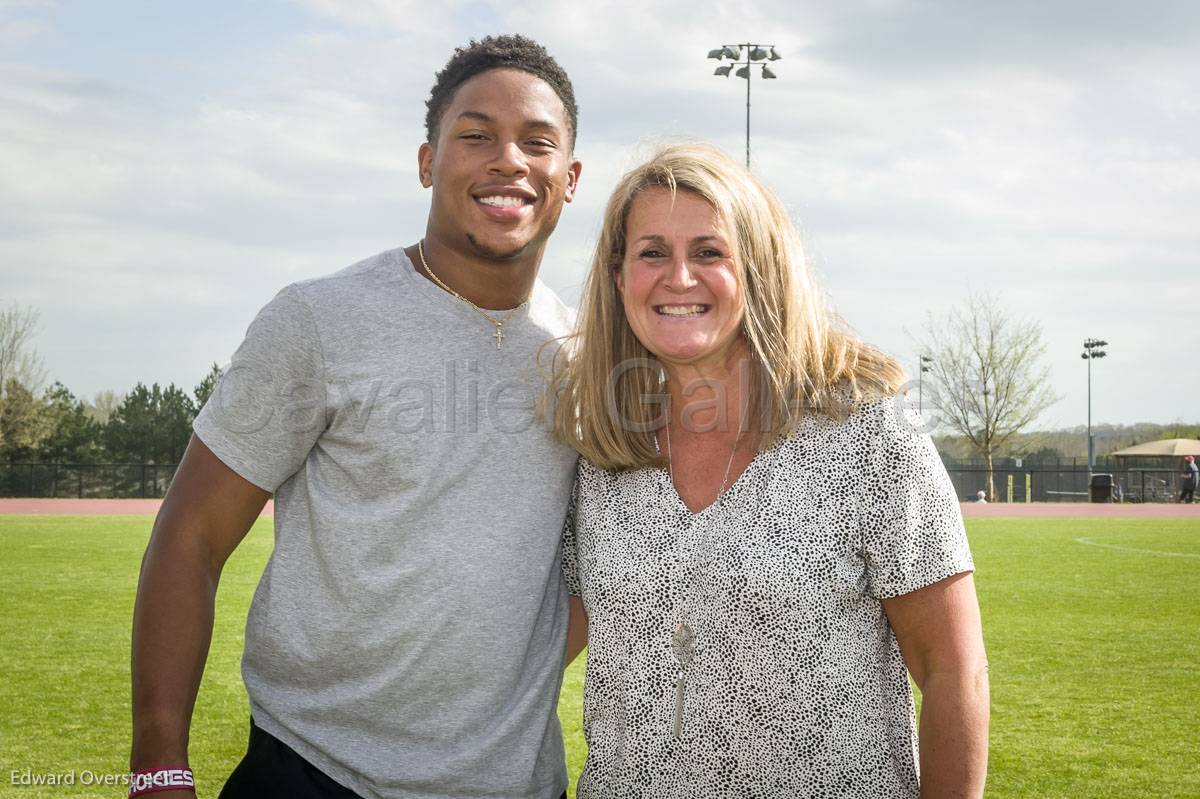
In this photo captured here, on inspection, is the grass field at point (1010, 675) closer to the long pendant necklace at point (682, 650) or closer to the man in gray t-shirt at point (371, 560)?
the man in gray t-shirt at point (371, 560)

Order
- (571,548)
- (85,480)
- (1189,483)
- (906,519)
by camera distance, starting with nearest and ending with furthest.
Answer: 1. (906,519)
2. (571,548)
3. (1189,483)
4. (85,480)

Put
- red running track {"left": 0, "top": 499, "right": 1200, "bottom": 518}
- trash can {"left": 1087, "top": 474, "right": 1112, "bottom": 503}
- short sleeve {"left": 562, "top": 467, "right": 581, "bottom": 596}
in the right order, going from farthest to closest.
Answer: trash can {"left": 1087, "top": 474, "right": 1112, "bottom": 503}, red running track {"left": 0, "top": 499, "right": 1200, "bottom": 518}, short sleeve {"left": 562, "top": 467, "right": 581, "bottom": 596}

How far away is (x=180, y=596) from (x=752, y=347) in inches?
58.4

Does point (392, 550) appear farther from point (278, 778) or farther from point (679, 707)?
point (679, 707)

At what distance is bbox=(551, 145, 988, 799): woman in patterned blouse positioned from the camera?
231 centimetres

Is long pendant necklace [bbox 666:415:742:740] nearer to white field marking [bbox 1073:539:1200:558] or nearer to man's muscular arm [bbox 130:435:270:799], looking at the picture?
man's muscular arm [bbox 130:435:270:799]

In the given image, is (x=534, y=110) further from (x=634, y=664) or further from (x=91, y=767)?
(x=91, y=767)

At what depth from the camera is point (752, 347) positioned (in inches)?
103

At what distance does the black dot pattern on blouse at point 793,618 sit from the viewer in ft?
7.59

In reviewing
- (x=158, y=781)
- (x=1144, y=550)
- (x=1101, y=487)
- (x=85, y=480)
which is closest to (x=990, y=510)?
(x=1101, y=487)

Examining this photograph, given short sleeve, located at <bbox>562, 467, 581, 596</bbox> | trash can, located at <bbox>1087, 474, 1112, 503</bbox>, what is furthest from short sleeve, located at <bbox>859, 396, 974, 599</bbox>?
trash can, located at <bbox>1087, 474, 1112, 503</bbox>

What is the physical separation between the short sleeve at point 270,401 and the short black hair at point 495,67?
2.76ft

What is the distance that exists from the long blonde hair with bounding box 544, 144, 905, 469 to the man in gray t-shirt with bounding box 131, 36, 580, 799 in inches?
7.3

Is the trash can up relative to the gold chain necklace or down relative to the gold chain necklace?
down
